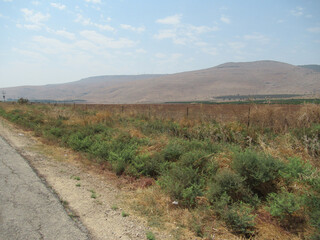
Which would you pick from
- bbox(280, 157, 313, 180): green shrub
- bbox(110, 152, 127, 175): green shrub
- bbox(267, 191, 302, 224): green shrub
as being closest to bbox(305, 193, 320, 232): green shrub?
bbox(267, 191, 302, 224): green shrub

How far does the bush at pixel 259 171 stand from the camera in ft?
17.7

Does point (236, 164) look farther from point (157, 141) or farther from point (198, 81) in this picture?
point (198, 81)

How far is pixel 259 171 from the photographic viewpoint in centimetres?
548

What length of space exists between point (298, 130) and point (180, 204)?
6539 mm

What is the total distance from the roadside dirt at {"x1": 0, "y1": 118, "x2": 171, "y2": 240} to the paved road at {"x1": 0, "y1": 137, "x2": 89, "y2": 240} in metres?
0.24

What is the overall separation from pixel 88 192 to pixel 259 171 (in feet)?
13.2

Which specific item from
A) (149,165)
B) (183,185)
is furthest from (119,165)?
(183,185)

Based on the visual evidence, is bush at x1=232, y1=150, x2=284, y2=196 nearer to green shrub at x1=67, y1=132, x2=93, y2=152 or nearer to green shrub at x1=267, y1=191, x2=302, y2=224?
green shrub at x1=267, y1=191, x2=302, y2=224

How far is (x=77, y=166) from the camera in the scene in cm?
827

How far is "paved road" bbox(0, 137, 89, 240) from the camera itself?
3.95m

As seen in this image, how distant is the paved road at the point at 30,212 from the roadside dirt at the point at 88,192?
237mm

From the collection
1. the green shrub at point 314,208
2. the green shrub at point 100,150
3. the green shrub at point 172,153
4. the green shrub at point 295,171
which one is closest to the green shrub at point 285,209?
the green shrub at point 314,208

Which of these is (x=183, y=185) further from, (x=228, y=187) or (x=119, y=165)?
(x=119, y=165)

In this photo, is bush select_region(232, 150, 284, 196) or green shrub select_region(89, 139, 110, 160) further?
green shrub select_region(89, 139, 110, 160)
